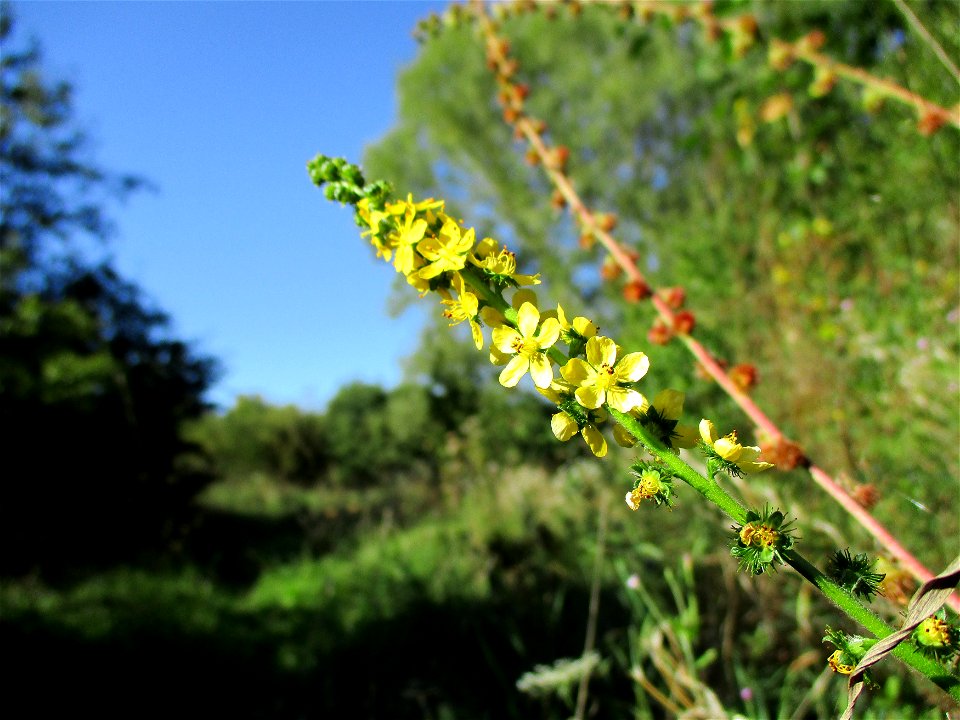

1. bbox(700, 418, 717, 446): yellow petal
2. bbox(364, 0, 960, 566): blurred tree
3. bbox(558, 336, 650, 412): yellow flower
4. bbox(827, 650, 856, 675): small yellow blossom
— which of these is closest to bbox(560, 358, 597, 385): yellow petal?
bbox(558, 336, 650, 412): yellow flower

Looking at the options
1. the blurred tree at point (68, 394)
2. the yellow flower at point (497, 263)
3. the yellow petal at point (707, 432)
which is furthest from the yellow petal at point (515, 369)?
the blurred tree at point (68, 394)

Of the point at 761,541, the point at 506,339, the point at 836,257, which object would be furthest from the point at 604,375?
the point at 836,257

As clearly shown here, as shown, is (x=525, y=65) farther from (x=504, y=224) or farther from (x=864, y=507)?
(x=864, y=507)

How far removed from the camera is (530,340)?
2.77ft

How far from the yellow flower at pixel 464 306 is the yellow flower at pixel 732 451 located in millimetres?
312

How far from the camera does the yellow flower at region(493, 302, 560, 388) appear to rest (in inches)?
33.1

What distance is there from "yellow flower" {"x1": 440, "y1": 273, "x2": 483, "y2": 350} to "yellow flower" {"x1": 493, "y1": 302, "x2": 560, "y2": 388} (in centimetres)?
4

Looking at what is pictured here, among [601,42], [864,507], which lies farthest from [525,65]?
[864,507]

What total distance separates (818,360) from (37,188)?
43.4ft

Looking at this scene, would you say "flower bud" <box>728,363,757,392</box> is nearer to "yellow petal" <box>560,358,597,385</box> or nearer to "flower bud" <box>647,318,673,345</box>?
"flower bud" <box>647,318,673,345</box>

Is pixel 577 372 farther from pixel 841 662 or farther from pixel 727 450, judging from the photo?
pixel 841 662

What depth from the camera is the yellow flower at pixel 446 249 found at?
864 mm

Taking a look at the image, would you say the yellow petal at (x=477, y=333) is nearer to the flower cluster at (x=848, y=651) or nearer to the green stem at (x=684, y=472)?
the green stem at (x=684, y=472)

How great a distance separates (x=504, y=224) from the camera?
15.2m
